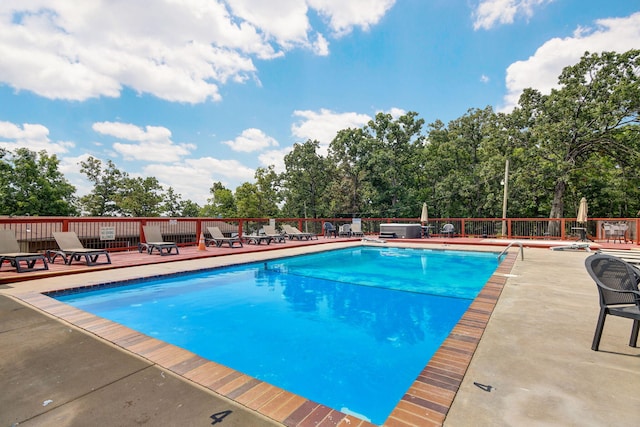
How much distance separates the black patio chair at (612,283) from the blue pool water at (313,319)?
5.72 feet

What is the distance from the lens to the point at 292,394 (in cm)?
206

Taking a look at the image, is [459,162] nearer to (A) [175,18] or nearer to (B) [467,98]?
(B) [467,98]

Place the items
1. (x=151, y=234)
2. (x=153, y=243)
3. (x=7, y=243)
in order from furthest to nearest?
(x=151, y=234), (x=153, y=243), (x=7, y=243)

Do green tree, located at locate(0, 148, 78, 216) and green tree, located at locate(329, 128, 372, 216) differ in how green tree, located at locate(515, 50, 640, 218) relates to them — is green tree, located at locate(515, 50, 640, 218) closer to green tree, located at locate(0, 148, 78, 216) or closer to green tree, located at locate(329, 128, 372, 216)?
green tree, located at locate(329, 128, 372, 216)

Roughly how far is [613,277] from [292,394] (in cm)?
280

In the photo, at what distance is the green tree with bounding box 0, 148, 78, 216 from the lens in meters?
28.7

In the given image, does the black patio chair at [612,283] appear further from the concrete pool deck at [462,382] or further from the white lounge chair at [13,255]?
the white lounge chair at [13,255]

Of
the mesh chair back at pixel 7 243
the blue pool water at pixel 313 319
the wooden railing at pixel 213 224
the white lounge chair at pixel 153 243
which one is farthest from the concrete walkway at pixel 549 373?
the wooden railing at pixel 213 224

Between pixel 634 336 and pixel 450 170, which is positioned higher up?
pixel 450 170

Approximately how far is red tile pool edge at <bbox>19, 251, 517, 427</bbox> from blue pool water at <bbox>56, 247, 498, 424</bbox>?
70 cm

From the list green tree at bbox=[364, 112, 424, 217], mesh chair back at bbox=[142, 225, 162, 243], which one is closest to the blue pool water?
mesh chair back at bbox=[142, 225, 162, 243]

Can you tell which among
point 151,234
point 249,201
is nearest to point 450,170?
point 249,201

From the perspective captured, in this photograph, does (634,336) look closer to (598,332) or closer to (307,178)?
(598,332)

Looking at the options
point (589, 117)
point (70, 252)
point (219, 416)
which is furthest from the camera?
point (589, 117)
